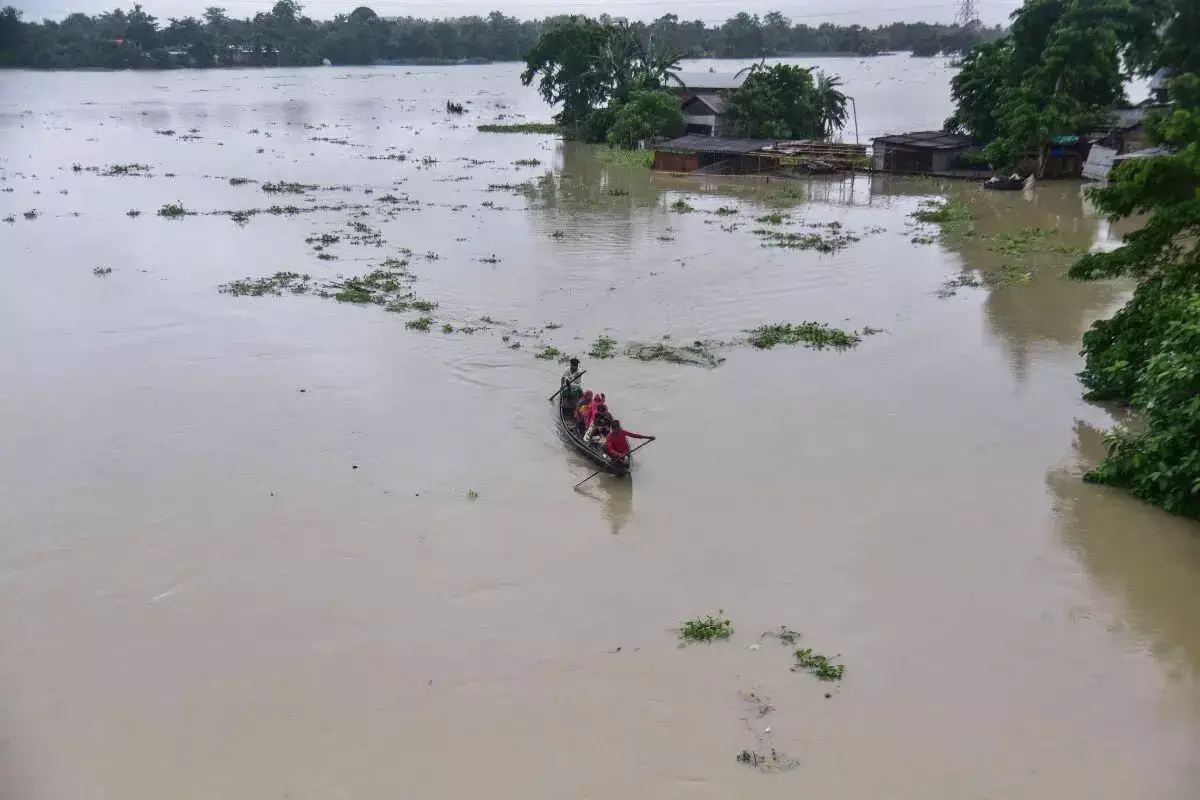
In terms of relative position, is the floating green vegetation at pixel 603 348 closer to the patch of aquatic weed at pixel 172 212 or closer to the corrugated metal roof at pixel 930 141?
the patch of aquatic weed at pixel 172 212

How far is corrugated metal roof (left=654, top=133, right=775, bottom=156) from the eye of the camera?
38281 millimetres

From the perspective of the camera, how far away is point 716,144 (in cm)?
3919

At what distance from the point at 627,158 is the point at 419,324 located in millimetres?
25962

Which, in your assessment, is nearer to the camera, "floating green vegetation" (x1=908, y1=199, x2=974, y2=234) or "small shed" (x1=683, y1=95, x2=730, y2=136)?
"floating green vegetation" (x1=908, y1=199, x2=974, y2=234)

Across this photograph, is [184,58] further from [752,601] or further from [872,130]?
[752,601]

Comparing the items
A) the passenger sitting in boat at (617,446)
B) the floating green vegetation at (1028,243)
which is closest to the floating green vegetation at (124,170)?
the floating green vegetation at (1028,243)

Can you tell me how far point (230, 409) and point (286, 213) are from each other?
16091 millimetres

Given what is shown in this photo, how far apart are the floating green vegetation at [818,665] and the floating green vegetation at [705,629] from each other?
74 centimetres

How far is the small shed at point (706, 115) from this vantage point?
145 ft

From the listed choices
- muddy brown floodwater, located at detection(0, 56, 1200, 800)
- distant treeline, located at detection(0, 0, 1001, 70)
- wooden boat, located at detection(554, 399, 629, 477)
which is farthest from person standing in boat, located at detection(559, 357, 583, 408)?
distant treeline, located at detection(0, 0, 1001, 70)

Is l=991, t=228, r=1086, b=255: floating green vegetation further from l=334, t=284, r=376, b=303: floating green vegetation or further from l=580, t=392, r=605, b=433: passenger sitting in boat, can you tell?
l=334, t=284, r=376, b=303: floating green vegetation

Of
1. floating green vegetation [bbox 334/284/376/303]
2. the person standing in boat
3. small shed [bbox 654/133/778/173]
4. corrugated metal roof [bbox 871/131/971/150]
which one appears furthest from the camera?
small shed [bbox 654/133/778/173]

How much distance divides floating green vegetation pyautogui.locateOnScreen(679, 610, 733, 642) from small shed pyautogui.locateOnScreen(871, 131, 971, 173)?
3298cm

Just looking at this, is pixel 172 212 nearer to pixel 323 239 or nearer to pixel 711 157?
pixel 323 239
